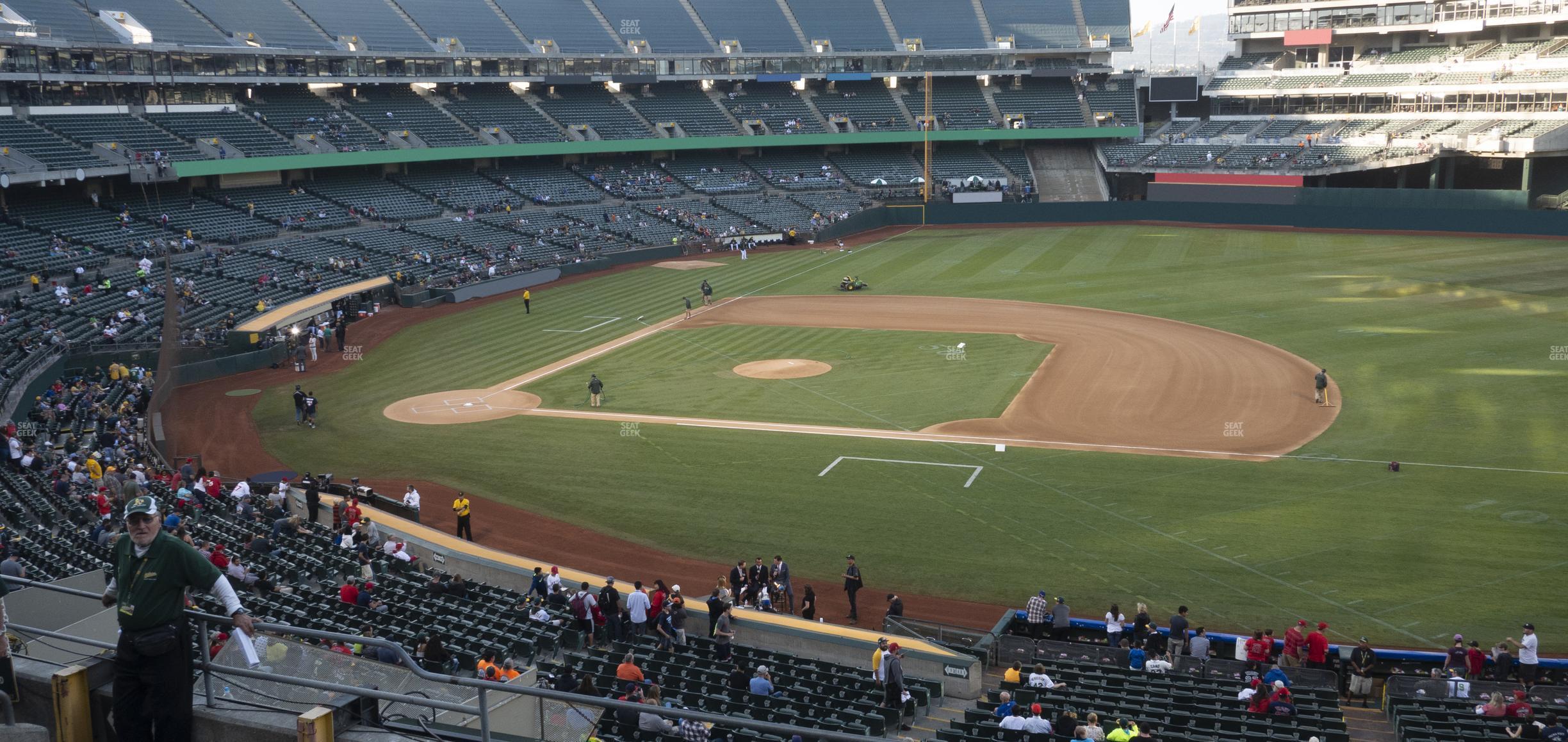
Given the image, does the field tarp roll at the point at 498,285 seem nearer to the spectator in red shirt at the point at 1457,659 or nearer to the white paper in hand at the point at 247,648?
the spectator in red shirt at the point at 1457,659

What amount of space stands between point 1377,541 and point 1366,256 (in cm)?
4185

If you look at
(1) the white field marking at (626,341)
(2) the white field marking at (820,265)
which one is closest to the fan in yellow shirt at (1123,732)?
(1) the white field marking at (626,341)

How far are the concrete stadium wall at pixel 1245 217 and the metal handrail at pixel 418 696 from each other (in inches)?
2771

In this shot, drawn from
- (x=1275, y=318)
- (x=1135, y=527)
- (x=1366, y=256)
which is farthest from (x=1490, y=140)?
(x=1135, y=527)

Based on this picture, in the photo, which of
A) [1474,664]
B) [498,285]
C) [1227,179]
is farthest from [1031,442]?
[1227,179]

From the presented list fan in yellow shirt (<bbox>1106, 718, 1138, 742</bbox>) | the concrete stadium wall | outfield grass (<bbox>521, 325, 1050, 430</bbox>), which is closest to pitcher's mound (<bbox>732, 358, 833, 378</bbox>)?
outfield grass (<bbox>521, 325, 1050, 430</bbox>)

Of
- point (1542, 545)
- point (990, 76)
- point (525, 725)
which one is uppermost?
point (990, 76)

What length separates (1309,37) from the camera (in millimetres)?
84438

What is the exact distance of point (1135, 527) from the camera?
2430 cm

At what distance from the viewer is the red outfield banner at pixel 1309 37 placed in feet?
274

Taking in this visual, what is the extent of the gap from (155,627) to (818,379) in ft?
107

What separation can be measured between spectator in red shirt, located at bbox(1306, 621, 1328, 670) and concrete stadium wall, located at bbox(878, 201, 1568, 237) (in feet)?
193

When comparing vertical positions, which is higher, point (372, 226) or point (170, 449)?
point (372, 226)

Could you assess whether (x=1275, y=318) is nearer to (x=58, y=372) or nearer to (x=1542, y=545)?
(x=1542, y=545)
